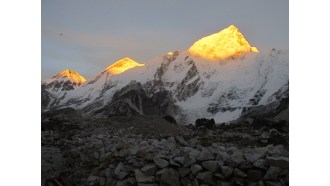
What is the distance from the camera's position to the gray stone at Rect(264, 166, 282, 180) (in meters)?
3.88

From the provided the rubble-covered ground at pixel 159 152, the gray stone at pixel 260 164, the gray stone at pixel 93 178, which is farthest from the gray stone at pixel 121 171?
the gray stone at pixel 260 164

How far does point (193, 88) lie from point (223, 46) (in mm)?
511

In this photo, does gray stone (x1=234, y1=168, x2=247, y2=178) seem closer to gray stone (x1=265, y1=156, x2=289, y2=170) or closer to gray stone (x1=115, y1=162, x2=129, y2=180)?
gray stone (x1=265, y1=156, x2=289, y2=170)

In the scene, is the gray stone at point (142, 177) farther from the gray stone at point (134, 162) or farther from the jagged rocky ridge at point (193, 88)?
the jagged rocky ridge at point (193, 88)

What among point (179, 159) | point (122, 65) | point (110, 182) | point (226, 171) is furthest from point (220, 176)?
point (122, 65)

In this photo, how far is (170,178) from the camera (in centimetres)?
423

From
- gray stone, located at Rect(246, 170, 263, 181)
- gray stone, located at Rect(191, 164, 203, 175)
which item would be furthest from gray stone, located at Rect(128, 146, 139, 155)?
gray stone, located at Rect(246, 170, 263, 181)

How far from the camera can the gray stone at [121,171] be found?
14.6 feet

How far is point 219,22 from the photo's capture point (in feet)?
15.0

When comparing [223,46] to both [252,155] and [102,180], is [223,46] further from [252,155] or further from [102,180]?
[102,180]

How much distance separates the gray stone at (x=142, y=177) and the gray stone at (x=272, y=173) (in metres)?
1.06
